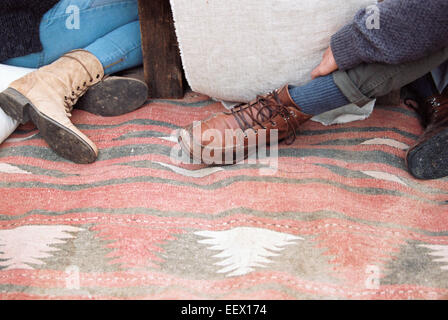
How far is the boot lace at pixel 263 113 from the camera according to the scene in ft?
3.64

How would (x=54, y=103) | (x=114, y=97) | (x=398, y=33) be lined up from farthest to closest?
(x=114, y=97) < (x=54, y=103) < (x=398, y=33)

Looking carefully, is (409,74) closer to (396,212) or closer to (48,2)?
(396,212)

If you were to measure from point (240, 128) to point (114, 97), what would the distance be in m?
0.46

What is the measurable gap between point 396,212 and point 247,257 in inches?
16.2

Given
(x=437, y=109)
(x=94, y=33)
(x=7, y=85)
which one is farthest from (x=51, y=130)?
(x=437, y=109)

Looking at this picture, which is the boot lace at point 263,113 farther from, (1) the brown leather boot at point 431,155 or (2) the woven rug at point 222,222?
(1) the brown leather boot at point 431,155

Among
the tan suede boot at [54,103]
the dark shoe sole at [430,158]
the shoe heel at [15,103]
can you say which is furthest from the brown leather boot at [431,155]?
the shoe heel at [15,103]

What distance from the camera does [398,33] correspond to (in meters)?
0.90

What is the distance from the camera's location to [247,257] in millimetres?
865

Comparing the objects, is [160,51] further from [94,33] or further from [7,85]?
[7,85]

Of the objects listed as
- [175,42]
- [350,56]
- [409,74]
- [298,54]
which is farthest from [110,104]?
[409,74]

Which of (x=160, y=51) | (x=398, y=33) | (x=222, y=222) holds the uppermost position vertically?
(x=398, y=33)
